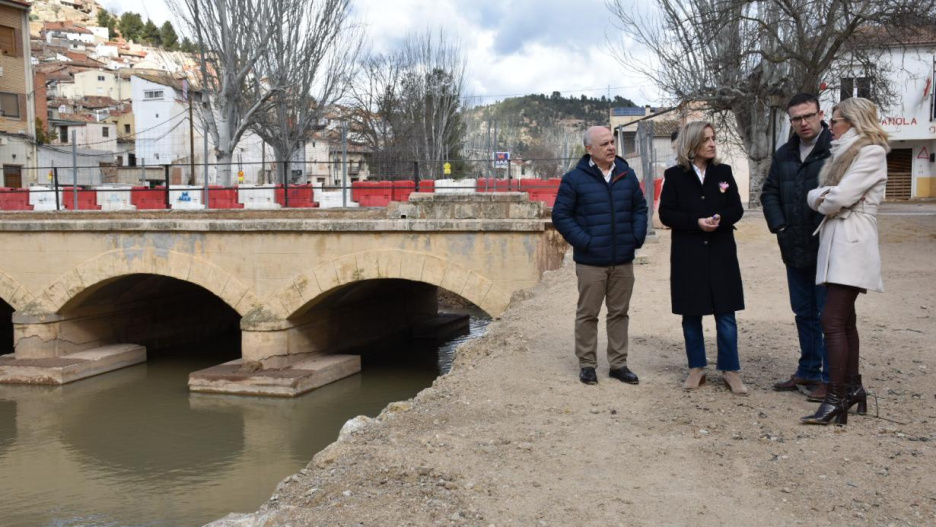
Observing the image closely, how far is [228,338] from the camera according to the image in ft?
72.4

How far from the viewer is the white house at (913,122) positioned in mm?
29812

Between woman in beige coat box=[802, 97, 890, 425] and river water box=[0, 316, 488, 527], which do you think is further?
river water box=[0, 316, 488, 527]

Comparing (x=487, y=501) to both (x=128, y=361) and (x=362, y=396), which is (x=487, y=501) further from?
(x=128, y=361)

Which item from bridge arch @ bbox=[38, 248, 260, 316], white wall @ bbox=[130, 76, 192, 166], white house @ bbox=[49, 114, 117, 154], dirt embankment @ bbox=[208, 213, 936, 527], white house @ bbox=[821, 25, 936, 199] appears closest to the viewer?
dirt embankment @ bbox=[208, 213, 936, 527]

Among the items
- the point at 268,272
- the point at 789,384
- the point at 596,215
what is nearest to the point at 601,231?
the point at 596,215

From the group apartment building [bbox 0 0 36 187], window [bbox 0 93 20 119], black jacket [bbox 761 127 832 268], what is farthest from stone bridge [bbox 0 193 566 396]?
window [bbox 0 93 20 119]

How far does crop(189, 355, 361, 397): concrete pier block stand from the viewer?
1497 centimetres

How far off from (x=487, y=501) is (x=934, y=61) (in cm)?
3041

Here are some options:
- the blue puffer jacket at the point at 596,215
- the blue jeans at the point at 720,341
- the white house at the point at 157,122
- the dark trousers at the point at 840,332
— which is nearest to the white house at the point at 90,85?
the white house at the point at 157,122

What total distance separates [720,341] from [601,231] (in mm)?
992

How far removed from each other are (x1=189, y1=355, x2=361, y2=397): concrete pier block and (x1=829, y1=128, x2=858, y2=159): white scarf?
11.6 metres

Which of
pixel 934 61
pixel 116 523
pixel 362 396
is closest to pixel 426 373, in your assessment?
pixel 362 396

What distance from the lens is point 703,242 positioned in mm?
5262

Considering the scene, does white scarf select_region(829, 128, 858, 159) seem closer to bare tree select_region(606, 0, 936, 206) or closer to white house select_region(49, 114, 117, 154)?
bare tree select_region(606, 0, 936, 206)
